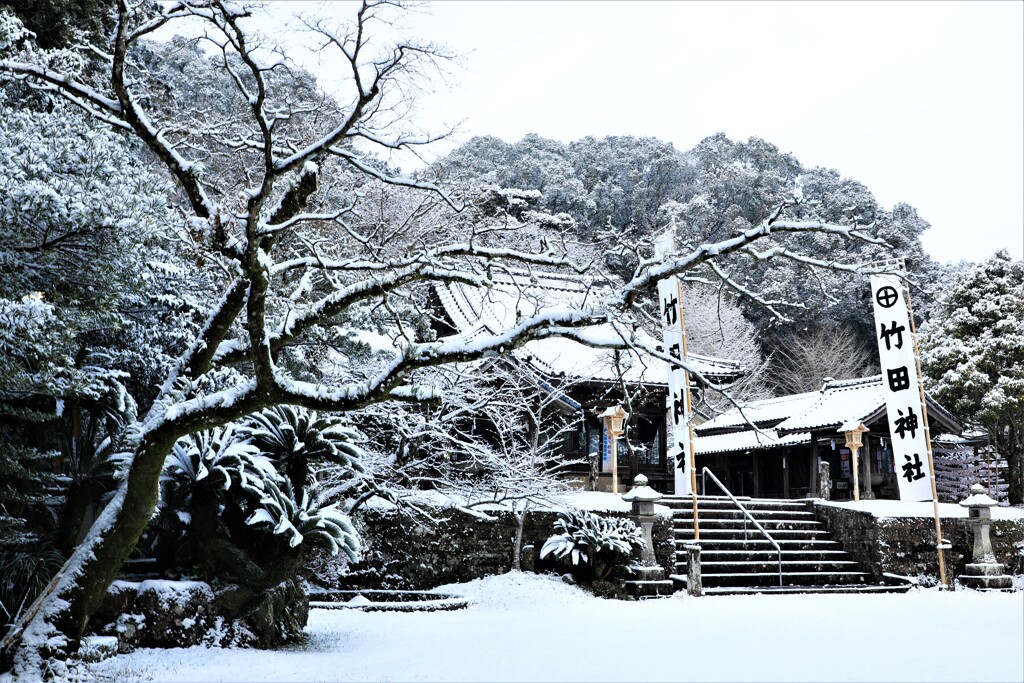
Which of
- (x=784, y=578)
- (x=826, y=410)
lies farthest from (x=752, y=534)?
(x=826, y=410)

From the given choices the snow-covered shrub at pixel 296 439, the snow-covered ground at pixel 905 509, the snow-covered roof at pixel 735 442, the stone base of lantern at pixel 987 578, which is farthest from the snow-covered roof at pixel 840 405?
the snow-covered shrub at pixel 296 439

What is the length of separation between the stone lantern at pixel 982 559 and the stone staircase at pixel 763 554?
1464mm

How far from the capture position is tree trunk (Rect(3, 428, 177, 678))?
5.52 m

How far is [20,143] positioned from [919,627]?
1060cm

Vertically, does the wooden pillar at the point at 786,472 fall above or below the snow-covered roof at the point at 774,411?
below

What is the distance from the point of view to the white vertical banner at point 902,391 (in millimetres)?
13992

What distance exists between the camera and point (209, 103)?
68.7 ft

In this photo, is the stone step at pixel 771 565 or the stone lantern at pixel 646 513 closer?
the stone lantern at pixel 646 513

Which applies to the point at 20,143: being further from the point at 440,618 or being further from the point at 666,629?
the point at 666,629

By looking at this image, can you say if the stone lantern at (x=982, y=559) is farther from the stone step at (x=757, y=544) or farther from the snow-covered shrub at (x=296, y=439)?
the snow-covered shrub at (x=296, y=439)

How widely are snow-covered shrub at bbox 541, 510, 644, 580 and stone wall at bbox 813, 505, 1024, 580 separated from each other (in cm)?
476

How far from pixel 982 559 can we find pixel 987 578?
37 cm

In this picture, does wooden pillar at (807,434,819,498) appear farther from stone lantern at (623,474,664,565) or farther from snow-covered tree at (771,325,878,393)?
snow-covered tree at (771,325,878,393)

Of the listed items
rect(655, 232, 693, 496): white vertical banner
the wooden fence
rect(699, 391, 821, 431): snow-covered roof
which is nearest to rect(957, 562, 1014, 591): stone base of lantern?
rect(655, 232, 693, 496): white vertical banner
